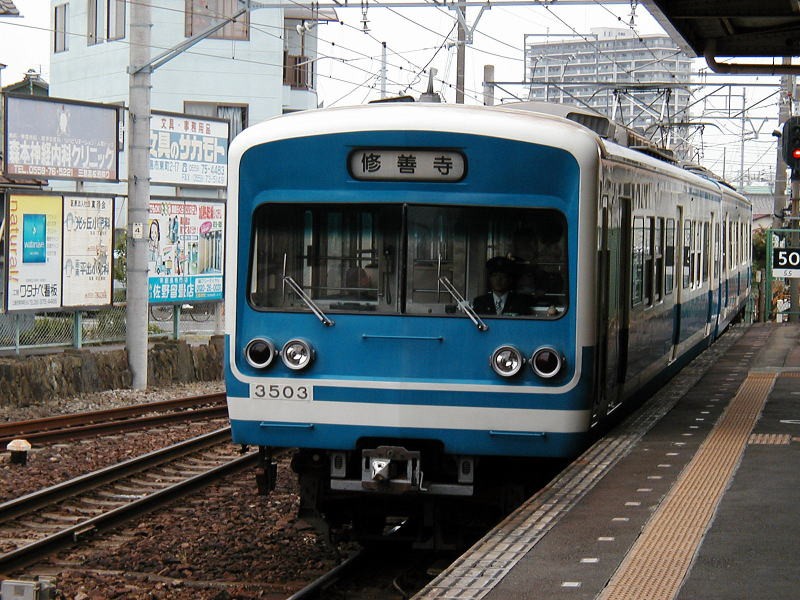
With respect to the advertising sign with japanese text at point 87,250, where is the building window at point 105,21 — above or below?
above

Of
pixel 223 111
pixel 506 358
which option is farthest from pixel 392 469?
pixel 223 111

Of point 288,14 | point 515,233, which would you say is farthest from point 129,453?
point 288,14

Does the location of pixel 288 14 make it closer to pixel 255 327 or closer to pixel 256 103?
pixel 256 103

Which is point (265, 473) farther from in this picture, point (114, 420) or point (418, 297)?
point (114, 420)

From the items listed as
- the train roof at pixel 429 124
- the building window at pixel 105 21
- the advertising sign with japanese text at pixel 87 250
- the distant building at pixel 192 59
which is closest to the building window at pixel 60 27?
the distant building at pixel 192 59

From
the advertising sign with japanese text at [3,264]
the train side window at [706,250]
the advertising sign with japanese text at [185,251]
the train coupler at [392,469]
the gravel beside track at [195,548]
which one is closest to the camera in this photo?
the train coupler at [392,469]

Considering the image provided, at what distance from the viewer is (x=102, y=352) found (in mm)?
16875

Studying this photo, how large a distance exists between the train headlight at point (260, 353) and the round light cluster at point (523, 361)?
4.13 ft

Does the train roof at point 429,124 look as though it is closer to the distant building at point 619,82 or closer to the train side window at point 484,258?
the train side window at point 484,258

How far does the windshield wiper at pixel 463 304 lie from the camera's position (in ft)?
23.4

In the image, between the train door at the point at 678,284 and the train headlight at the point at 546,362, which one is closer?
the train headlight at the point at 546,362

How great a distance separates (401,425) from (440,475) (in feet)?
1.52

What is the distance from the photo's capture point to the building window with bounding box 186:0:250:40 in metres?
29.6

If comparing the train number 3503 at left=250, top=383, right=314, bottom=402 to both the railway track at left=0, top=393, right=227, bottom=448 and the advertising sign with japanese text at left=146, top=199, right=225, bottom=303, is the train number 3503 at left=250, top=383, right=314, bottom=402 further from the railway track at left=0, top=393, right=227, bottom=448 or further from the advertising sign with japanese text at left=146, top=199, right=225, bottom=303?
the advertising sign with japanese text at left=146, top=199, right=225, bottom=303
